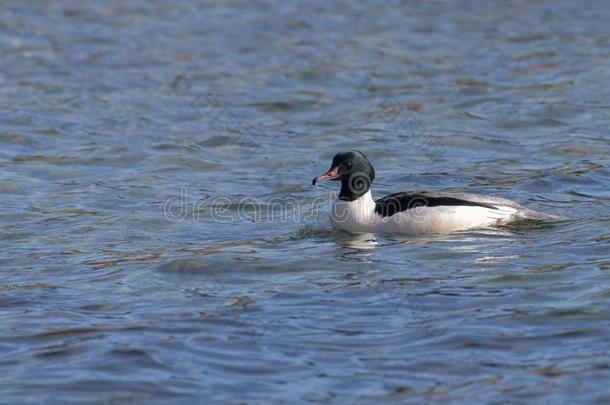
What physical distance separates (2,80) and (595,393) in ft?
53.7

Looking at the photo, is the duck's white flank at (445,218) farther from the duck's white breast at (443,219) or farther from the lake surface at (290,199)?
the lake surface at (290,199)

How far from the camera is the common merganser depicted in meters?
12.8

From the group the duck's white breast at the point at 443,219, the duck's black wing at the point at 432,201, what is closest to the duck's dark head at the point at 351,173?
the duck's black wing at the point at 432,201

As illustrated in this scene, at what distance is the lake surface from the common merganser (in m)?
0.20

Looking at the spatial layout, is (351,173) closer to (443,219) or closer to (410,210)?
(410,210)

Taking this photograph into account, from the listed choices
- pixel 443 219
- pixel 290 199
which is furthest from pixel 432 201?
pixel 290 199

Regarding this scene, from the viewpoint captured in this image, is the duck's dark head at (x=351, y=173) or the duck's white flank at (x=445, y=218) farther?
the duck's dark head at (x=351, y=173)

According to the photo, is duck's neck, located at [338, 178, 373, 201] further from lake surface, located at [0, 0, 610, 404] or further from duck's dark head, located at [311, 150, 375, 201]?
lake surface, located at [0, 0, 610, 404]

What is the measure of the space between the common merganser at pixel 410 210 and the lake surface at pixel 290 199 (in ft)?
0.66

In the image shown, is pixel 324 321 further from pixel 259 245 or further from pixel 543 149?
pixel 543 149

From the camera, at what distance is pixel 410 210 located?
12.8 m

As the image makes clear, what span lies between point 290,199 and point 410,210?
8.04 feet

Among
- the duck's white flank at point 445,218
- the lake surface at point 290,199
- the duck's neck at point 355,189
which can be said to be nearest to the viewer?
the lake surface at point 290,199

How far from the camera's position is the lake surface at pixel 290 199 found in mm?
8680
